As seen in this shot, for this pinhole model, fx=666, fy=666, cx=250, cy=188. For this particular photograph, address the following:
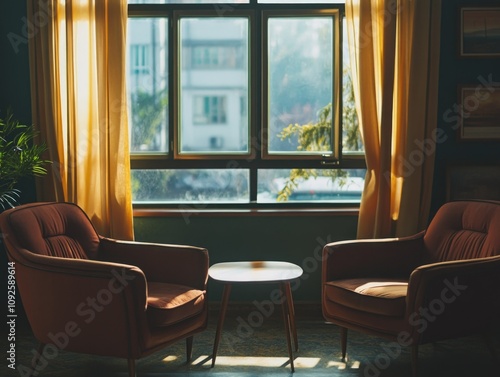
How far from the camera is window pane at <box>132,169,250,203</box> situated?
4801mm

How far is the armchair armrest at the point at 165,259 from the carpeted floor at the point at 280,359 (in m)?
0.47

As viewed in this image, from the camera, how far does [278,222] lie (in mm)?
4695

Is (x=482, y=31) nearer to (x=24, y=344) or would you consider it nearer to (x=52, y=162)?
(x=52, y=162)

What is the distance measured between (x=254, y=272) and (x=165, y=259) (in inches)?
20.7

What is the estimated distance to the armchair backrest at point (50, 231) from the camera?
348 cm

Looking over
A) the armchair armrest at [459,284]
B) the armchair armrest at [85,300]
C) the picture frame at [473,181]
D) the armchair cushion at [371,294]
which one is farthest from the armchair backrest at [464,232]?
the armchair armrest at [85,300]

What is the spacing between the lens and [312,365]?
3766 millimetres

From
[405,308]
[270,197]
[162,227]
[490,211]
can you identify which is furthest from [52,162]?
[490,211]

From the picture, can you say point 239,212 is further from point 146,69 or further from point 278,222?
point 146,69

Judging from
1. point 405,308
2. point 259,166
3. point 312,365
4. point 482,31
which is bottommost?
point 312,365

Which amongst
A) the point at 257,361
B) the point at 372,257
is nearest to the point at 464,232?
the point at 372,257

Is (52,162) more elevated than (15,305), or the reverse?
(52,162)

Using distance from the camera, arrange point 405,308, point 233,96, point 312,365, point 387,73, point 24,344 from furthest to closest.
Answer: point 233,96 < point 387,73 < point 24,344 < point 312,365 < point 405,308

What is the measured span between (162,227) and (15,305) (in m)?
1.16
